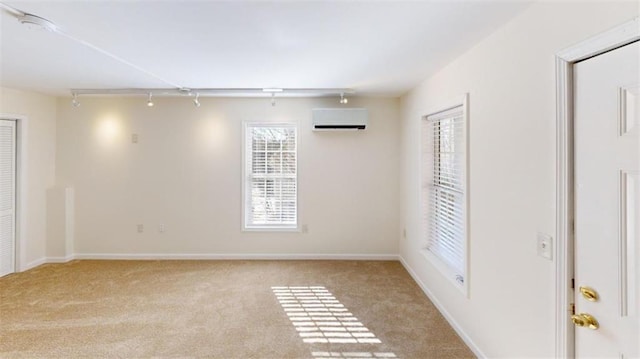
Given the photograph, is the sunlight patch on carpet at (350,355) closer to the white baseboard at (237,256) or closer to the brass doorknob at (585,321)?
the brass doorknob at (585,321)

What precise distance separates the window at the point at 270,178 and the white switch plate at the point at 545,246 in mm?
3307

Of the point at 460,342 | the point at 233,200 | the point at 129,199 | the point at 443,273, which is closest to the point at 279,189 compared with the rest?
the point at 233,200

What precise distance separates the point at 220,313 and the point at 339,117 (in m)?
2.80

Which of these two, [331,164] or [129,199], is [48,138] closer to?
[129,199]

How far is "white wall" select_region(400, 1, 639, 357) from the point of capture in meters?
1.60

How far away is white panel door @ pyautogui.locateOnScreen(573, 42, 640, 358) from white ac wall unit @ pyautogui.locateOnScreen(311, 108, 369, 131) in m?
2.94

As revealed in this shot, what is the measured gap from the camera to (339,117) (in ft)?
14.2

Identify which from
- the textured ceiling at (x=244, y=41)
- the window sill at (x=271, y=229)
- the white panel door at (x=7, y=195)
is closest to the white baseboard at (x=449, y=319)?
the window sill at (x=271, y=229)

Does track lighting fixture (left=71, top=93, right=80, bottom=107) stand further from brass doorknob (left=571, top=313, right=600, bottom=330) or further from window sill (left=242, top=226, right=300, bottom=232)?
brass doorknob (left=571, top=313, right=600, bottom=330)

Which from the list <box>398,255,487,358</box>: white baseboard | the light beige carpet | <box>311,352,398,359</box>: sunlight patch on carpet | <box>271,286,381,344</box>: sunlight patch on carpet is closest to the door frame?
<box>398,255,487,358</box>: white baseboard

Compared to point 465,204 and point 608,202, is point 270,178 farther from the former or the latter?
point 608,202

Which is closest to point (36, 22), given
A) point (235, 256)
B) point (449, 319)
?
point (235, 256)

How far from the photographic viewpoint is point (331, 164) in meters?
4.55

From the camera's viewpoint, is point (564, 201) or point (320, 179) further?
point (320, 179)
